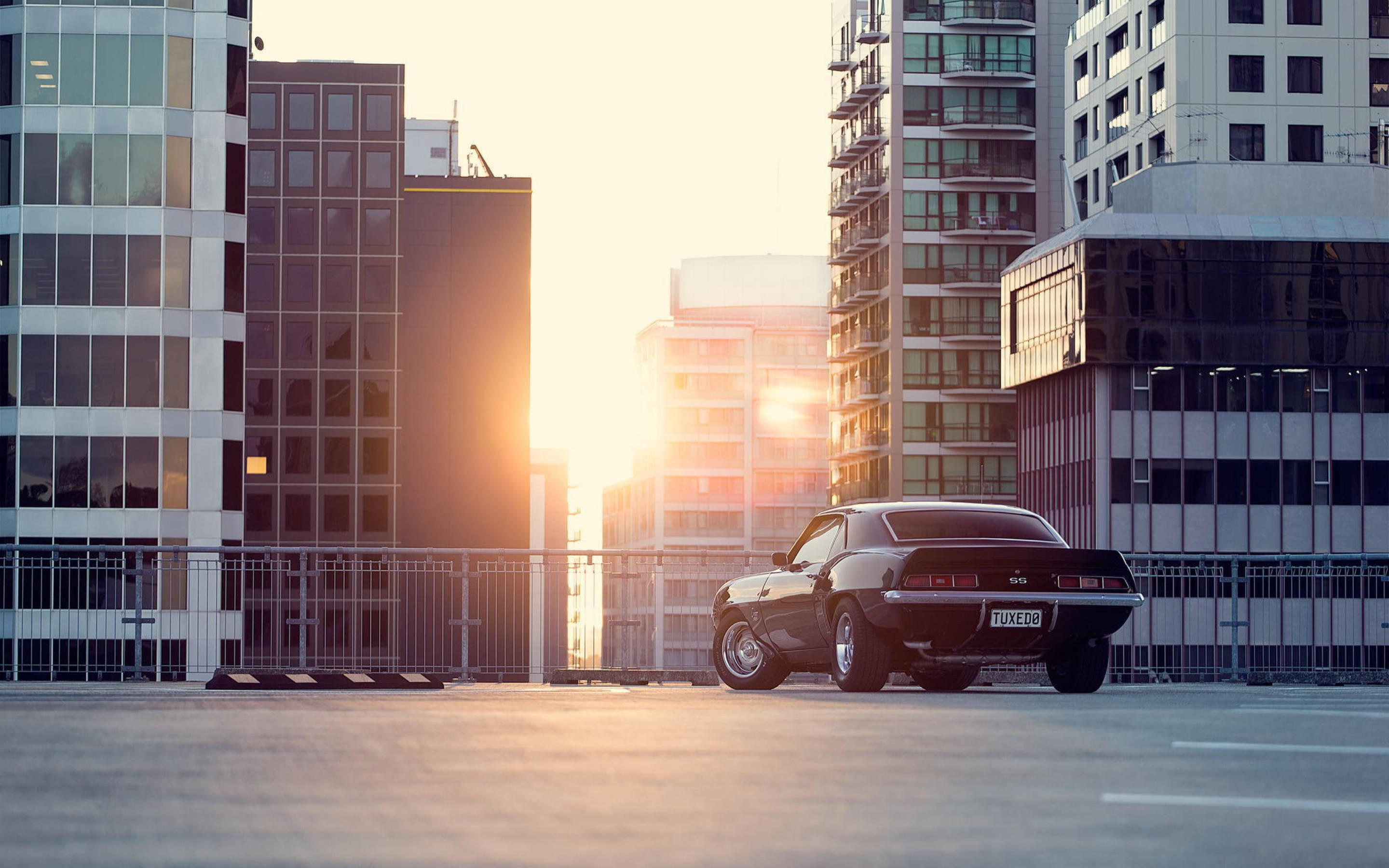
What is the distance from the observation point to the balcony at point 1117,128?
92188 millimetres

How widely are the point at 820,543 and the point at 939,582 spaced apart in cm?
196

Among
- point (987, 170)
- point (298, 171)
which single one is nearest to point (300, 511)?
point (298, 171)

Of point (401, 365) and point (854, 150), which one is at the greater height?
point (854, 150)

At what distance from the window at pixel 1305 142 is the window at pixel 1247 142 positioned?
4.36 feet

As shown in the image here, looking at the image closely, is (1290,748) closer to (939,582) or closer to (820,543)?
(939,582)

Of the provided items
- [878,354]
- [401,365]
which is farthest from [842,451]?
[401,365]

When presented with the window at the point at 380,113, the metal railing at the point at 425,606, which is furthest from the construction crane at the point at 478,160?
the metal railing at the point at 425,606

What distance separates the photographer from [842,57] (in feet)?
392

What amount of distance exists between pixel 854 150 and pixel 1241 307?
125ft

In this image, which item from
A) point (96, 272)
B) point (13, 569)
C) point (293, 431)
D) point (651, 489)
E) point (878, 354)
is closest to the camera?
point (13, 569)

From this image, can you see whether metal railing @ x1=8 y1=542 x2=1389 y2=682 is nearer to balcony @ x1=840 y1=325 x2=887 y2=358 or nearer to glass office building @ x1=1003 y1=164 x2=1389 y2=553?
glass office building @ x1=1003 y1=164 x2=1389 y2=553

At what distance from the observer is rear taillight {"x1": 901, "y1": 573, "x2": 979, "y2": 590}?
15.7 m

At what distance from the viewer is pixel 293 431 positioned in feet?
335

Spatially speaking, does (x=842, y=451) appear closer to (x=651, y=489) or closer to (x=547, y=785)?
(x=651, y=489)
